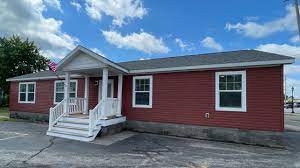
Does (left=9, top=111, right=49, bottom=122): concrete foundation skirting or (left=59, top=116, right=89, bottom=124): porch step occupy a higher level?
(left=59, top=116, right=89, bottom=124): porch step

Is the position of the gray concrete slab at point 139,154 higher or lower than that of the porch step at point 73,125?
lower

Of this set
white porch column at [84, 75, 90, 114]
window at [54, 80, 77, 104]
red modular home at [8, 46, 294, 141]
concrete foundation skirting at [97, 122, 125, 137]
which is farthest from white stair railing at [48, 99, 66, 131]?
window at [54, 80, 77, 104]

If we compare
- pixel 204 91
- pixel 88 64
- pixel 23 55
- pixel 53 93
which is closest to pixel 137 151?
pixel 204 91

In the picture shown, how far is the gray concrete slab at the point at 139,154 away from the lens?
5.37 meters

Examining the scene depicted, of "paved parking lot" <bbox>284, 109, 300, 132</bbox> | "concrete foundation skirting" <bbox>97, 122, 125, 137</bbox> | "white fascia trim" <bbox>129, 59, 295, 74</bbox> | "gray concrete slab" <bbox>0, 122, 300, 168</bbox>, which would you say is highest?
"white fascia trim" <bbox>129, 59, 295, 74</bbox>

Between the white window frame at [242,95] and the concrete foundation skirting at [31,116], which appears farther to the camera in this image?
the concrete foundation skirting at [31,116]

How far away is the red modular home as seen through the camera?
7852 millimetres

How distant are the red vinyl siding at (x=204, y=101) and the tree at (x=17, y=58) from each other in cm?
2391

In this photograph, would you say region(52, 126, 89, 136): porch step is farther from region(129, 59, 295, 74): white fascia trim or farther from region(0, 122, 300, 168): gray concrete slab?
region(129, 59, 295, 74): white fascia trim

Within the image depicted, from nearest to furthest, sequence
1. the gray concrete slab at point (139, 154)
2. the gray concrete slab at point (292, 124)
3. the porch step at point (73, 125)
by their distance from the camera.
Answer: the gray concrete slab at point (139, 154) < the porch step at point (73, 125) < the gray concrete slab at point (292, 124)

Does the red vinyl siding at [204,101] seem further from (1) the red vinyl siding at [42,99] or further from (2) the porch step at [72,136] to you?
(1) the red vinyl siding at [42,99]

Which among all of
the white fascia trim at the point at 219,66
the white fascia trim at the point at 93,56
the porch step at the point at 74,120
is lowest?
the porch step at the point at 74,120

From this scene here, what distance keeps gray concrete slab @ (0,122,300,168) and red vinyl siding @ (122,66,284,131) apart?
106 centimetres

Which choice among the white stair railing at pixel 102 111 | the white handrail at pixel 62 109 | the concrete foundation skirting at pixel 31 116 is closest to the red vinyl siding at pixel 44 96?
the concrete foundation skirting at pixel 31 116
